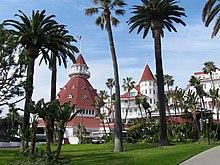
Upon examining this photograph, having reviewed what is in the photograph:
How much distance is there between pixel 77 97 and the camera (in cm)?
8769

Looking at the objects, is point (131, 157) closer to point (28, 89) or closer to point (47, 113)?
point (47, 113)

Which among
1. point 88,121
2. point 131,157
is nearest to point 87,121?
point 88,121

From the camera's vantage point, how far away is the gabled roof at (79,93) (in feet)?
→ 286

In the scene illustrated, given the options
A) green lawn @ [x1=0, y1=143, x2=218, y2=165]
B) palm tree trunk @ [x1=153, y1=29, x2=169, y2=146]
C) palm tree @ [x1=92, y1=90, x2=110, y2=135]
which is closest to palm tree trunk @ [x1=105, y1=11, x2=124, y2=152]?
green lawn @ [x1=0, y1=143, x2=218, y2=165]

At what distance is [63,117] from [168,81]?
59432mm

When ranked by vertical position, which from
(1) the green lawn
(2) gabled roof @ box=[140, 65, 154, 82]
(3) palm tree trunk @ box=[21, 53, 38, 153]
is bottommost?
(1) the green lawn

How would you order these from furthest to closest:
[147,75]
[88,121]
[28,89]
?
[147,75] < [88,121] < [28,89]

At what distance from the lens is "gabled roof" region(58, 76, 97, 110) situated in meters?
87.3

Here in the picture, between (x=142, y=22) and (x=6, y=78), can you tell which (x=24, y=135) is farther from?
(x=142, y=22)

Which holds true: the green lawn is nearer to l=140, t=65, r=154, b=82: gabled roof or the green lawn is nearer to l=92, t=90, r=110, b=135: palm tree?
l=92, t=90, r=110, b=135: palm tree

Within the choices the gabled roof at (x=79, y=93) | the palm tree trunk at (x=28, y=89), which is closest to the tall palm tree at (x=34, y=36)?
the palm tree trunk at (x=28, y=89)

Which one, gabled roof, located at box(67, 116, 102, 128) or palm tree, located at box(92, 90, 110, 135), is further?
gabled roof, located at box(67, 116, 102, 128)

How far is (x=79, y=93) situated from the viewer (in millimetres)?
89312

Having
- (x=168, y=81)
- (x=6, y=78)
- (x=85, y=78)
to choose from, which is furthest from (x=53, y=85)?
(x=85, y=78)
